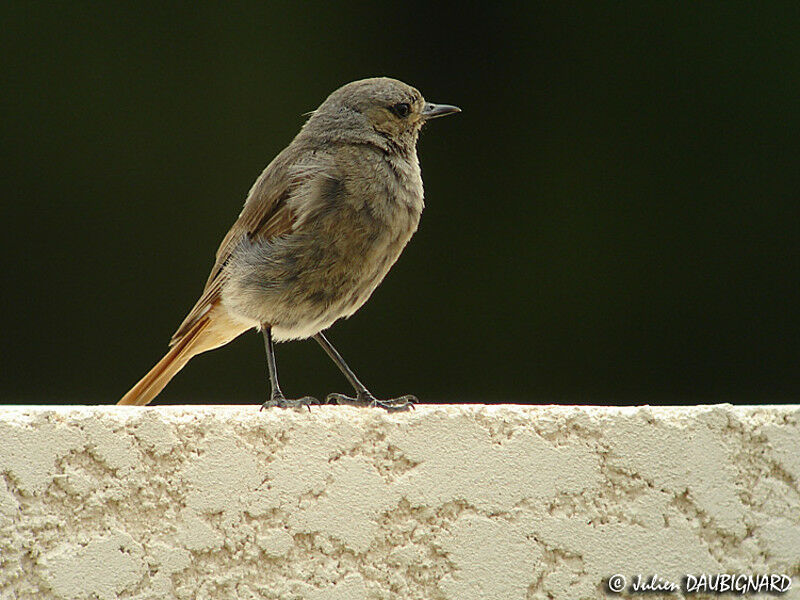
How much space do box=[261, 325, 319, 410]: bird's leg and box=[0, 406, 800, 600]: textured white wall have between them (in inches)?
28.2

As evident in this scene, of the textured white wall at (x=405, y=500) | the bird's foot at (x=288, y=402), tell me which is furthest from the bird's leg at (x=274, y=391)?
the textured white wall at (x=405, y=500)

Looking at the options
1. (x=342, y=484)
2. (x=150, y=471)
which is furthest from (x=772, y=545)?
(x=150, y=471)

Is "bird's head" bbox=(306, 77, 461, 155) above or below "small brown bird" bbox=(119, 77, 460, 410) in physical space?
above

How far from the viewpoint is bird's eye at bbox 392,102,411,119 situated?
3.63 m

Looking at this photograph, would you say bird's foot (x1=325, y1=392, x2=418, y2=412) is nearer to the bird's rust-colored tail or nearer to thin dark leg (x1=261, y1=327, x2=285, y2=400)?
thin dark leg (x1=261, y1=327, x2=285, y2=400)

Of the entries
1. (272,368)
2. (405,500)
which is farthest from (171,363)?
(405,500)

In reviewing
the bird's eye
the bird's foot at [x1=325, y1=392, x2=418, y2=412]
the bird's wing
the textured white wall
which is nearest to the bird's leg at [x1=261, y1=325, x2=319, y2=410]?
the bird's foot at [x1=325, y1=392, x2=418, y2=412]

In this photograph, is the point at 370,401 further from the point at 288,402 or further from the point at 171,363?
the point at 171,363

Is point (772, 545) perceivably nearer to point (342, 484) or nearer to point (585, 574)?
point (585, 574)

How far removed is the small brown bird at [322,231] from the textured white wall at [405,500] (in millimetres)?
969

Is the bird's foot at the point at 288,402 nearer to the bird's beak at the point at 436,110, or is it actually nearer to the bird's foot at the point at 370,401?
the bird's foot at the point at 370,401

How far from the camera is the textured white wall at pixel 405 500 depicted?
6.34 ft

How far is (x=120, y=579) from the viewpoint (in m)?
1.91

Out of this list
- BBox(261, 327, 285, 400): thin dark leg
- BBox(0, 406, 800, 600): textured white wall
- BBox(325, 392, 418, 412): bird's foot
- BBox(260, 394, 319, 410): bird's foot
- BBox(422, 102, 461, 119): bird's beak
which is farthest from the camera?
BBox(422, 102, 461, 119): bird's beak
